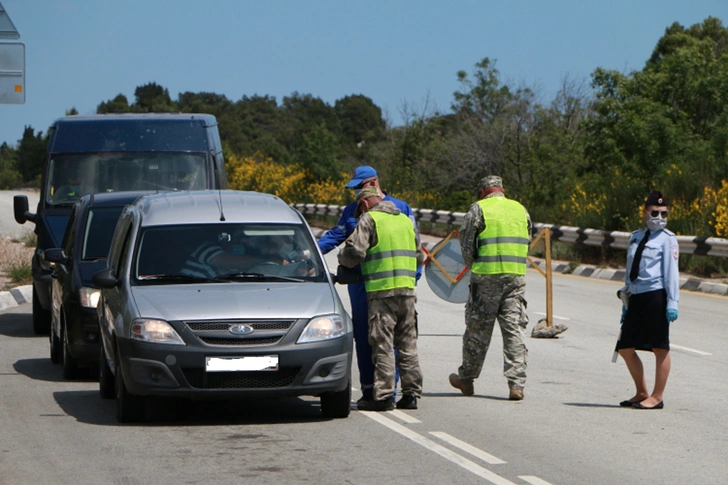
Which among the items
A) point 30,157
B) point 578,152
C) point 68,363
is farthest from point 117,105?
point 68,363

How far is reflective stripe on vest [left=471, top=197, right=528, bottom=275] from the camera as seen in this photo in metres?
9.78

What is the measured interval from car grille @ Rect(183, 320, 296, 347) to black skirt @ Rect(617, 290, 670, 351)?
2.95 metres

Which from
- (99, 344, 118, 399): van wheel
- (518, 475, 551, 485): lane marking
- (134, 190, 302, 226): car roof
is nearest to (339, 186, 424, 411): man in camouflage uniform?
(134, 190, 302, 226): car roof

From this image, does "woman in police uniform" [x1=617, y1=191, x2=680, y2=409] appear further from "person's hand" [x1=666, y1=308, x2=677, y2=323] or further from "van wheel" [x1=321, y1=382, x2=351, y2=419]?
"van wheel" [x1=321, y1=382, x2=351, y2=419]

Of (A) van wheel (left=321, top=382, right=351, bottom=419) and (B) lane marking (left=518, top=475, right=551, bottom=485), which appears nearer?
(B) lane marking (left=518, top=475, right=551, bottom=485)

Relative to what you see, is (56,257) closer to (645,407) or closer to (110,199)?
(110,199)

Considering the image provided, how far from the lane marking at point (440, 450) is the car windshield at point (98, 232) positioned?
421 cm

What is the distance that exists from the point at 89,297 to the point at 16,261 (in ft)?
43.8

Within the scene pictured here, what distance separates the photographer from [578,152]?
119 feet

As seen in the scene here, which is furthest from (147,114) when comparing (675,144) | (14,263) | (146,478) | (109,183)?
(675,144)

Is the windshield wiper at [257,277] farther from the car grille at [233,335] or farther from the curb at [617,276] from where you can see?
the curb at [617,276]

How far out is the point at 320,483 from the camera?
669 centimetres

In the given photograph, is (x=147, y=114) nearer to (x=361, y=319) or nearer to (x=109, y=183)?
(x=109, y=183)

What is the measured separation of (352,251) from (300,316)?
2.87 ft
